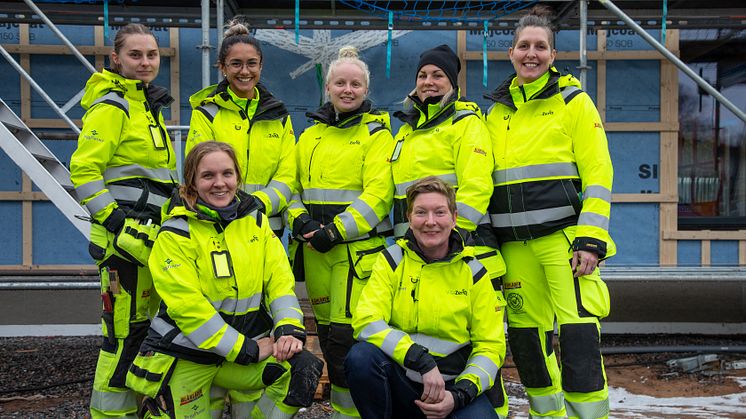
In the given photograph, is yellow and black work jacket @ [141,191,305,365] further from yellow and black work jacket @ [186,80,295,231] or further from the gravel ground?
the gravel ground

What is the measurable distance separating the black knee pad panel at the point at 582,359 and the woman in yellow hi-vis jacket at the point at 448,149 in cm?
36

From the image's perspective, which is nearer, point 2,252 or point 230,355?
point 230,355

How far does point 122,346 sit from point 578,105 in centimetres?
268

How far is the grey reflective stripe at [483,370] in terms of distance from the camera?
3348 millimetres

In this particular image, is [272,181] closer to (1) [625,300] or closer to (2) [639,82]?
(1) [625,300]

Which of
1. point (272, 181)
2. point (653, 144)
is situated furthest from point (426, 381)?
point (653, 144)

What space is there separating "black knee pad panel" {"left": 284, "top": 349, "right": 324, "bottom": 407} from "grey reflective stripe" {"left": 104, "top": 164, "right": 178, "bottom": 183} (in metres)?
1.40

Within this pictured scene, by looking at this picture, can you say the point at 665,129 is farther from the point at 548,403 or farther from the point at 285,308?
the point at 285,308

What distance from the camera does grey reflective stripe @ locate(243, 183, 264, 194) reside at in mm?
4285

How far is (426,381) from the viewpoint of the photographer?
3.24m

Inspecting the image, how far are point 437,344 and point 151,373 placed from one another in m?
1.31

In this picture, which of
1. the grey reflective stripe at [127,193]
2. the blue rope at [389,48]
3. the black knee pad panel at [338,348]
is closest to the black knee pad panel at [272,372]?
the black knee pad panel at [338,348]

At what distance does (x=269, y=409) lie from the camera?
362 cm

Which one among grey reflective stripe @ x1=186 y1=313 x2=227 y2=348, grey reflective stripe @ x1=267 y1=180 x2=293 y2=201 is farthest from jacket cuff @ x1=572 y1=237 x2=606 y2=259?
grey reflective stripe @ x1=186 y1=313 x2=227 y2=348
